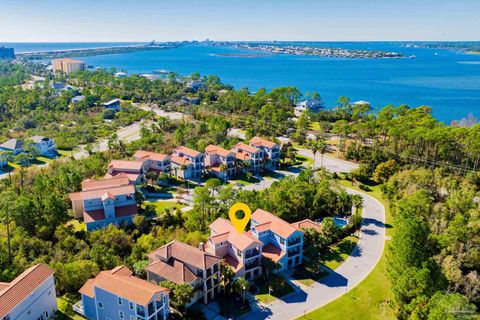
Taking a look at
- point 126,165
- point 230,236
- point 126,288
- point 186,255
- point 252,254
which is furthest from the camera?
point 126,165

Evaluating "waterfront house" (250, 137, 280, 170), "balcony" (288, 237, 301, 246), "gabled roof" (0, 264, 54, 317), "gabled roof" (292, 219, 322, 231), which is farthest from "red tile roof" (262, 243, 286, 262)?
"waterfront house" (250, 137, 280, 170)

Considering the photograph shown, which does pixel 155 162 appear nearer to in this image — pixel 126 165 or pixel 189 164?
pixel 126 165

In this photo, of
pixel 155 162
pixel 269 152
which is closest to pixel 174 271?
pixel 155 162

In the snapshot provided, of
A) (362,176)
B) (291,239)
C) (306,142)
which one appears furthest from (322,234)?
(306,142)

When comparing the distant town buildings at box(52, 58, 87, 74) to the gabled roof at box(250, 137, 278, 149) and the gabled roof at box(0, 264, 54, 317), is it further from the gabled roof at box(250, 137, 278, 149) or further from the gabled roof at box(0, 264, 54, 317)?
the gabled roof at box(0, 264, 54, 317)

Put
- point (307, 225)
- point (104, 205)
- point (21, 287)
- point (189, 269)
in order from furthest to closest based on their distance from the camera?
point (104, 205) → point (307, 225) → point (189, 269) → point (21, 287)

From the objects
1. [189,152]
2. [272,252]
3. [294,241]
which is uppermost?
[189,152]

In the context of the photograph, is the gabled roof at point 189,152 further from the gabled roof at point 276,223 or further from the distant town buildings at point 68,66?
the distant town buildings at point 68,66
